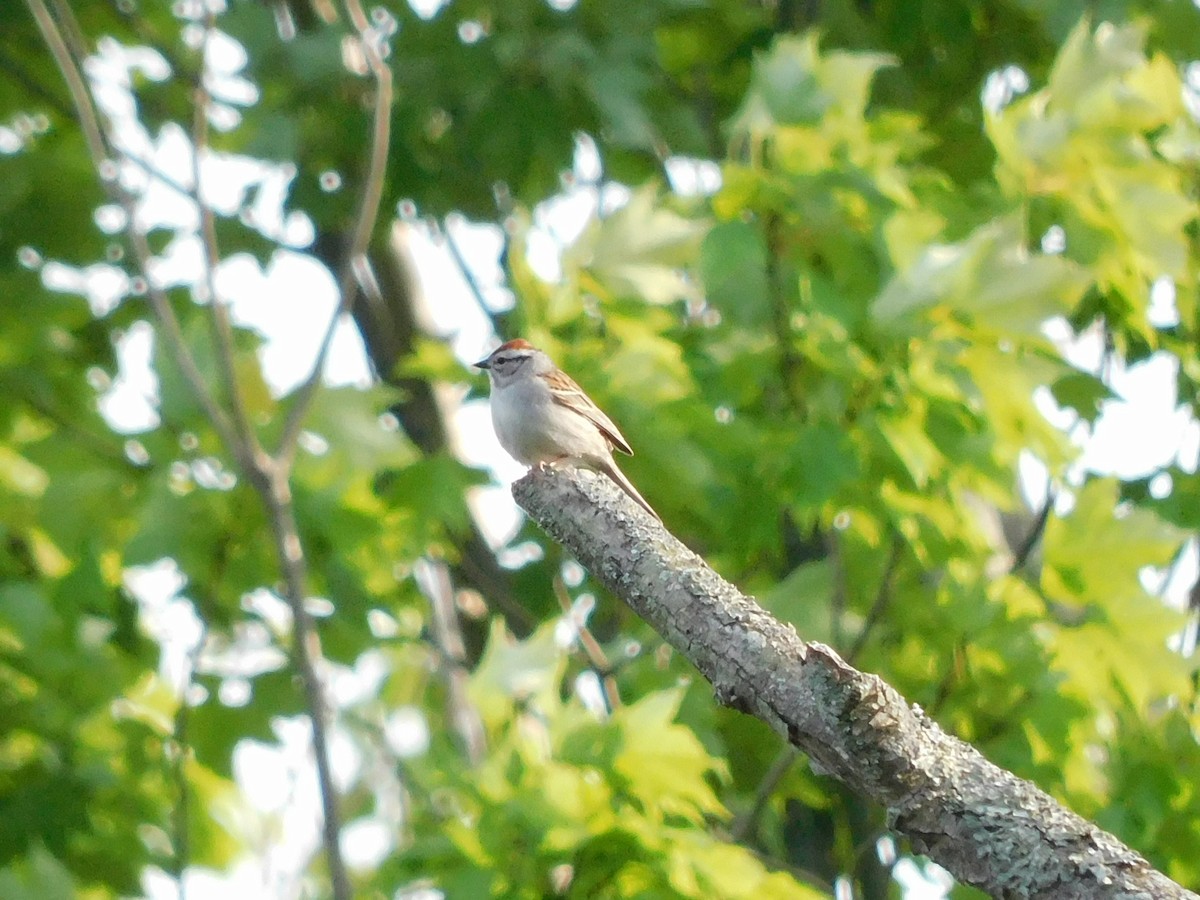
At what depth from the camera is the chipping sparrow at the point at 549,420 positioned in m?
4.76

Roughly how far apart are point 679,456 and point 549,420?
1.67 feet

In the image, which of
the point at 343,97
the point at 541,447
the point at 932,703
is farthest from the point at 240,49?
the point at 932,703

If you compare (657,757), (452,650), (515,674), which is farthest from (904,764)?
(452,650)

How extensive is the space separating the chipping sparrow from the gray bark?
94.6 inches

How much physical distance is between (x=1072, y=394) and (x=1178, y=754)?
1.24m

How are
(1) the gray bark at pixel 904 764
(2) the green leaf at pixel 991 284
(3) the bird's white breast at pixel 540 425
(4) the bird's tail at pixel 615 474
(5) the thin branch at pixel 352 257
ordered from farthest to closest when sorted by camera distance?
(3) the bird's white breast at pixel 540 425, (4) the bird's tail at pixel 615 474, (5) the thin branch at pixel 352 257, (2) the green leaf at pixel 991 284, (1) the gray bark at pixel 904 764

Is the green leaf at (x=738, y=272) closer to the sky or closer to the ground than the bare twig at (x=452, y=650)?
closer to the sky

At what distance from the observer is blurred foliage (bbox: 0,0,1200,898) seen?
428 cm

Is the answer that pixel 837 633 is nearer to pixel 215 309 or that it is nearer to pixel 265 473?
pixel 265 473

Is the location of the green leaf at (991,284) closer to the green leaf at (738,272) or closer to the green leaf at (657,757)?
the green leaf at (738,272)

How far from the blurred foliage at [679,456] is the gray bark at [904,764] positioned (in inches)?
68.9

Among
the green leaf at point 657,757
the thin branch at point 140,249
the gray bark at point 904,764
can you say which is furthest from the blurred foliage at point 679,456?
the gray bark at point 904,764

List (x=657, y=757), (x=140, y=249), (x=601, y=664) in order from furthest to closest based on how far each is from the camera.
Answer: (x=601, y=664)
(x=140, y=249)
(x=657, y=757)

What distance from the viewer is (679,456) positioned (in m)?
4.65
